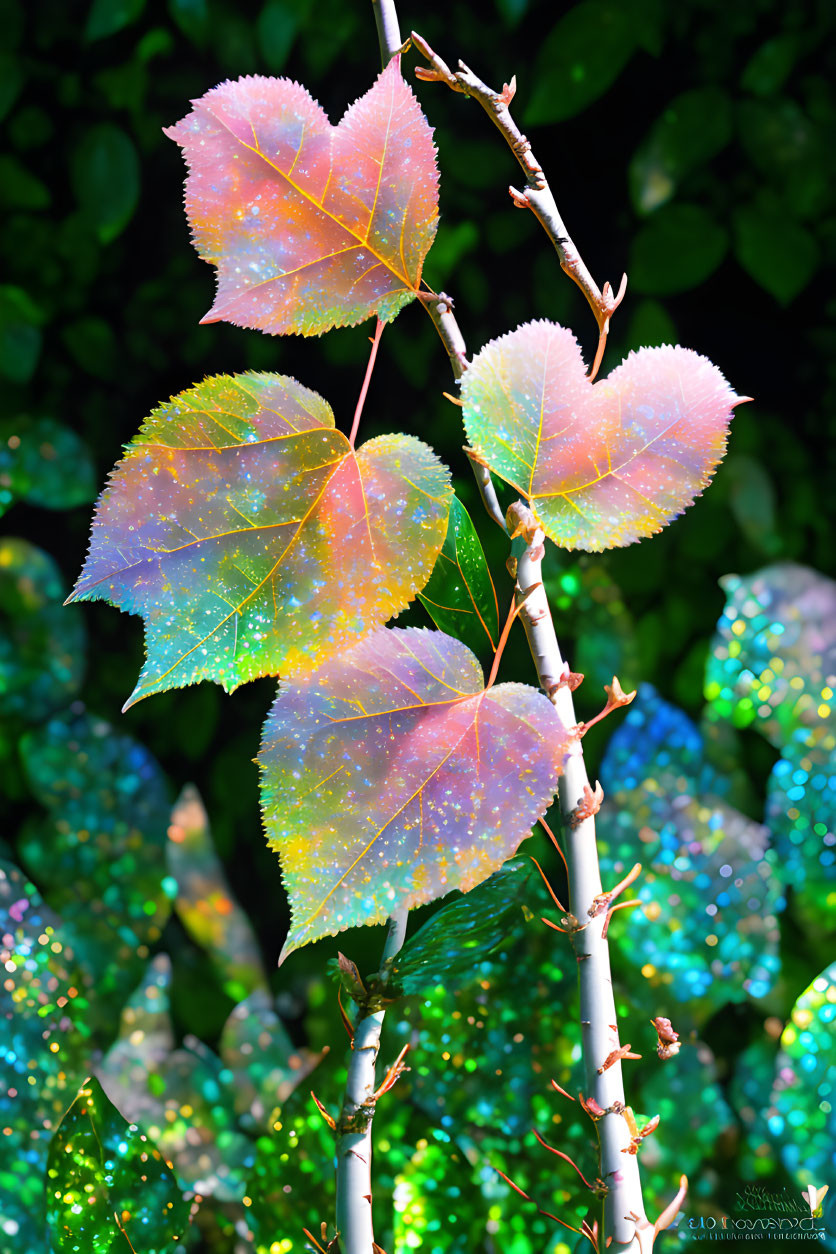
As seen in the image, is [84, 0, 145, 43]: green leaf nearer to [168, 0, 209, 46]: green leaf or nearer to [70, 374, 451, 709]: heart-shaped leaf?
[168, 0, 209, 46]: green leaf

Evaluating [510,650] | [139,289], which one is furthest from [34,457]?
[510,650]

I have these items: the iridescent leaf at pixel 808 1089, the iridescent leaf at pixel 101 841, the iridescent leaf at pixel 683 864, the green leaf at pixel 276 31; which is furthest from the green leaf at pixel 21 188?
the iridescent leaf at pixel 808 1089

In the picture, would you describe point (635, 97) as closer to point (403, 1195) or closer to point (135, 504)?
point (135, 504)

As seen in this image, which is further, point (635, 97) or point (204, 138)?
point (635, 97)

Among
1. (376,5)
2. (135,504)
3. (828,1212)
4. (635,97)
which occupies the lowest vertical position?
(828,1212)

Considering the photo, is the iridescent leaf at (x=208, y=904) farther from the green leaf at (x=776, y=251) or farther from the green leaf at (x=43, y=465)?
the green leaf at (x=776, y=251)

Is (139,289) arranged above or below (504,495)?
above

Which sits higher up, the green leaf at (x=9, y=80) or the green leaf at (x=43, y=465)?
the green leaf at (x=9, y=80)
